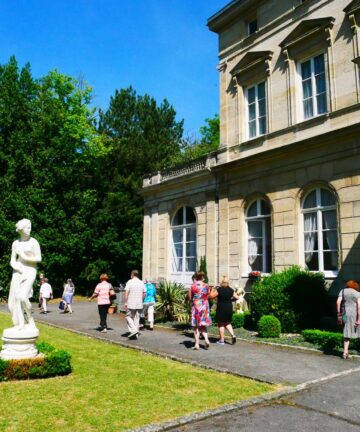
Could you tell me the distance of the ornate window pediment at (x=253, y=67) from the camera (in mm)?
17547

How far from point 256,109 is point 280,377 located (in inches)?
509

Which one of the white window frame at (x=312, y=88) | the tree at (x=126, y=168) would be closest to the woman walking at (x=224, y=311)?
the white window frame at (x=312, y=88)

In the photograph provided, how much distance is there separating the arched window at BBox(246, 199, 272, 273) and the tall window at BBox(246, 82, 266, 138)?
313cm

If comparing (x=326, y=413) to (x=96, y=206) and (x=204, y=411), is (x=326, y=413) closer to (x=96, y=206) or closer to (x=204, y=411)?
(x=204, y=411)

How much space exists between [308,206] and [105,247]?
19.6 meters

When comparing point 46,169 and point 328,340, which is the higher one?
point 46,169

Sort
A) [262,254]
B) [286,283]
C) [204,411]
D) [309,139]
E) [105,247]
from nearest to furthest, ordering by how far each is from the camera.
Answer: [204,411] → [286,283] → [309,139] → [262,254] → [105,247]

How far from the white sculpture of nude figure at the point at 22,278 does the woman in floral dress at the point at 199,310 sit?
4083mm

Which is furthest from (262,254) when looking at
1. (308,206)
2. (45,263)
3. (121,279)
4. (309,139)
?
(121,279)

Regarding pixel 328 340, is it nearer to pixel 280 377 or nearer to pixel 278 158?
pixel 280 377

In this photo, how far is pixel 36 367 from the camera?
763cm

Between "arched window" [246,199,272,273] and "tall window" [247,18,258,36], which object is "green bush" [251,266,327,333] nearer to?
"arched window" [246,199,272,273]

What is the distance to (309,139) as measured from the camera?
14883 mm

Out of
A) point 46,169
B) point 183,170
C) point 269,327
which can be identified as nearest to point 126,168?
point 46,169
